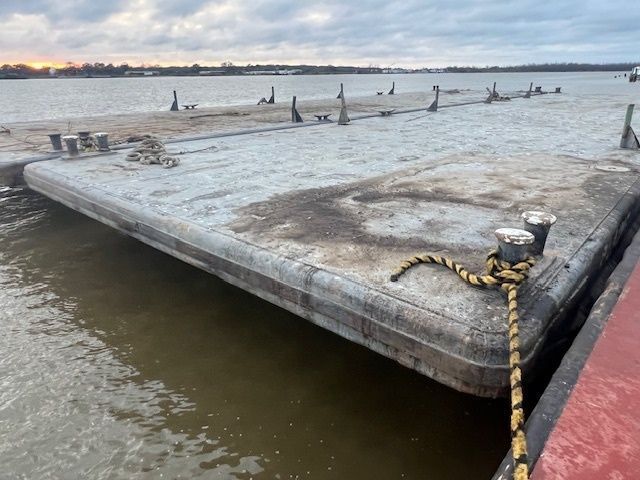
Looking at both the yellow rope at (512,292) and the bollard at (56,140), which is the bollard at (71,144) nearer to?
the bollard at (56,140)

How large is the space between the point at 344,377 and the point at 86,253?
4.78 metres

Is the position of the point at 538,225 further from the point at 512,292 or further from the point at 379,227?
the point at 379,227

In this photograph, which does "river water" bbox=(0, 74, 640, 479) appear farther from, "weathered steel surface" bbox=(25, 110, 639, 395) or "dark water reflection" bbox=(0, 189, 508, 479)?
"weathered steel surface" bbox=(25, 110, 639, 395)

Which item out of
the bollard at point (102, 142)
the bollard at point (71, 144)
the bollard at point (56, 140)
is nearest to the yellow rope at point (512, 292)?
the bollard at point (71, 144)

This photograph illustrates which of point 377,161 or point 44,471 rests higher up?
point 377,161

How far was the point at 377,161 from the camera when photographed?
867 cm

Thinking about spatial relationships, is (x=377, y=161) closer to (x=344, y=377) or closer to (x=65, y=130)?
(x=344, y=377)

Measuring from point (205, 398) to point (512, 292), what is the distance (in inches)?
105

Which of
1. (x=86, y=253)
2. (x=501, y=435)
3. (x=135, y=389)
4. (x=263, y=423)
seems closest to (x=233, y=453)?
(x=263, y=423)

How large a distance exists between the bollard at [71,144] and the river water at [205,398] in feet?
13.5

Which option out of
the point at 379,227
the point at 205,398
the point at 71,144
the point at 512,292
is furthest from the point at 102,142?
the point at 512,292

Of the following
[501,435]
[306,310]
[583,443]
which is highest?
[583,443]

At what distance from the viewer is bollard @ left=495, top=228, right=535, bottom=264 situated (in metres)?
3.25

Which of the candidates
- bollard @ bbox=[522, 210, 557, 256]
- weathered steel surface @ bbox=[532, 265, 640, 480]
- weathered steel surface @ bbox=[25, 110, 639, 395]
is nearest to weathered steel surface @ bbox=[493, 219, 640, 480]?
weathered steel surface @ bbox=[532, 265, 640, 480]
